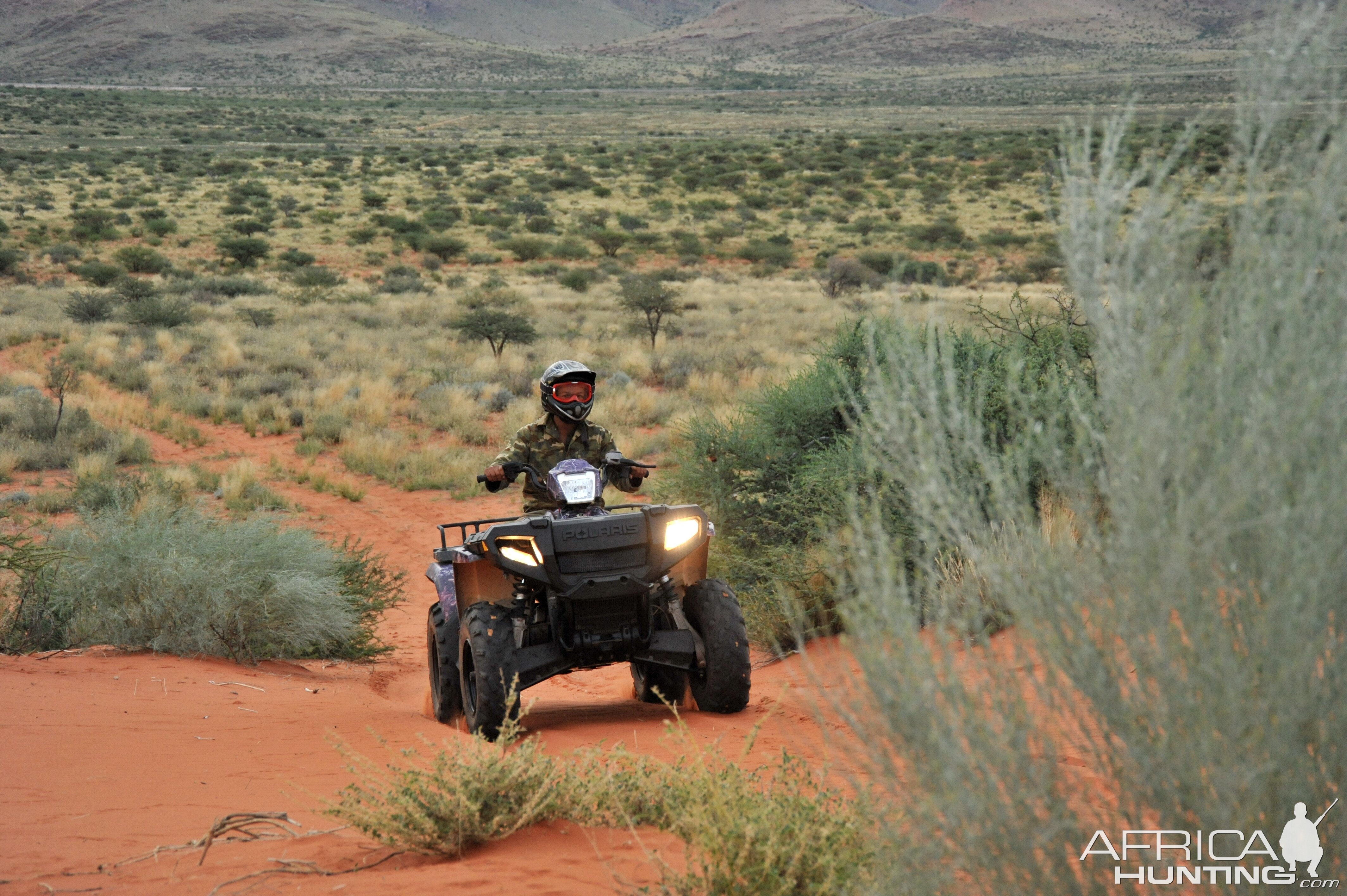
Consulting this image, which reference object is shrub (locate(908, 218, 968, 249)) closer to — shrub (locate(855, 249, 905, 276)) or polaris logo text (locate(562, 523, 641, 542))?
shrub (locate(855, 249, 905, 276))

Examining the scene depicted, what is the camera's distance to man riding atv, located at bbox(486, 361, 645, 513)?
5.93 metres

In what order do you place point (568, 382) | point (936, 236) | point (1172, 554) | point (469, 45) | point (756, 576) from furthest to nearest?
point (469, 45)
point (936, 236)
point (756, 576)
point (568, 382)
point (1172, 554)

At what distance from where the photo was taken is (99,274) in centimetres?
2853

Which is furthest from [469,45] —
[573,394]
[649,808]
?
[649,808]

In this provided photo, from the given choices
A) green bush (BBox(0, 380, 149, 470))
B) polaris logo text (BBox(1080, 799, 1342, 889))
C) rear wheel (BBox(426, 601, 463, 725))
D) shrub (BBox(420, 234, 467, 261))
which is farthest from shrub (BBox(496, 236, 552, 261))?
polaris logo text (BBox(1080, 799, 1342, 889))

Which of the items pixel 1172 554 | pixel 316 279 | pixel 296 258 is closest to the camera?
pixel 1172 554

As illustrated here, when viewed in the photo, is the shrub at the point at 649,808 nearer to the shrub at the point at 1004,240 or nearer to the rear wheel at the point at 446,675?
the rear wheel at the point at 446,675

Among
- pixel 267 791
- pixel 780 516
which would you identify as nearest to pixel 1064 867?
pixel 267 791

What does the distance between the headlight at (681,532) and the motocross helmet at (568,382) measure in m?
0.92

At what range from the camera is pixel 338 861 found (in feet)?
11.9

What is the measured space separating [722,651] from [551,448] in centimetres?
162

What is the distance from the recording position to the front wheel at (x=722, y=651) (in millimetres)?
5426

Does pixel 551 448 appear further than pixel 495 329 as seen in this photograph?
No

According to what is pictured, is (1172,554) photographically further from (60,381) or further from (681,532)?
(60,381)
